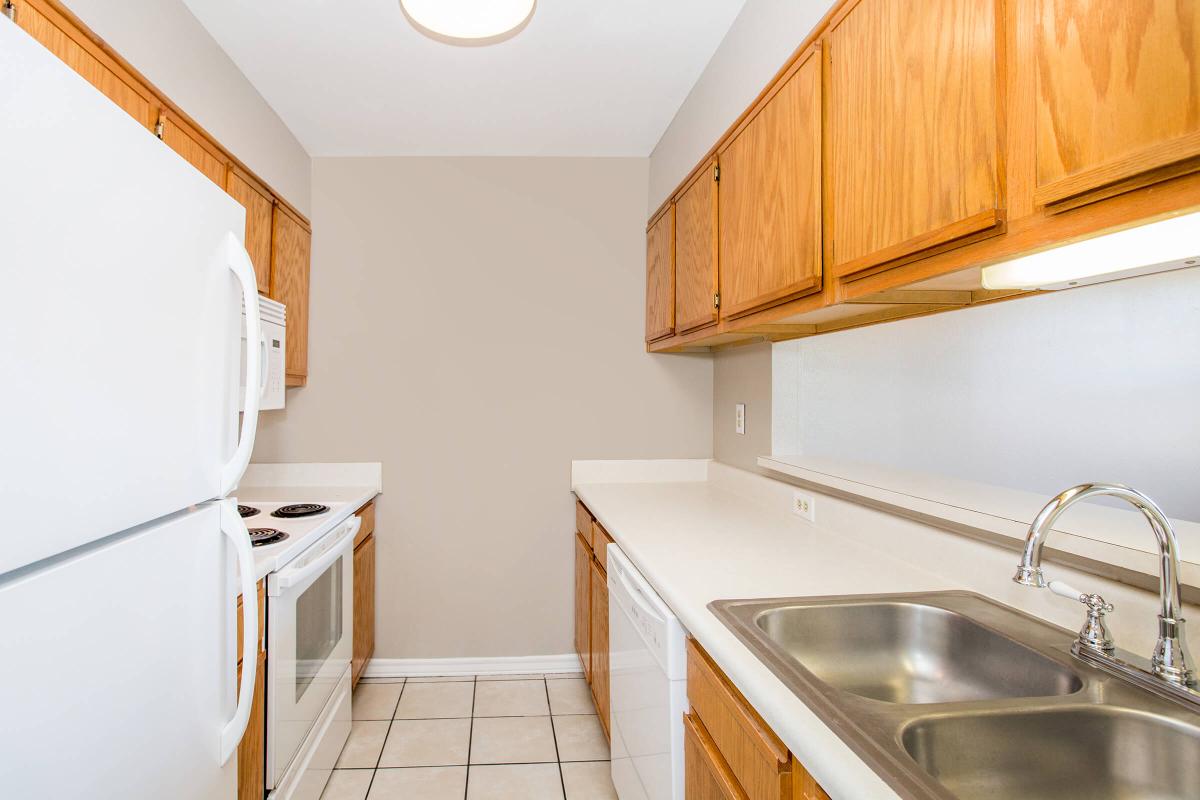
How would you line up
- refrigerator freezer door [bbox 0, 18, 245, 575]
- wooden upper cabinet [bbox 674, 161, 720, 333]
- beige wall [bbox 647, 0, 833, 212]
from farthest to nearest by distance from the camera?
1. wooden upper cabinet [bbox 674, 161, 720, 333]
2. beige wall [bbox 647, 0, 833, 212]
3. refrigerator freezer door [bbox 0, 18, 245, 575]

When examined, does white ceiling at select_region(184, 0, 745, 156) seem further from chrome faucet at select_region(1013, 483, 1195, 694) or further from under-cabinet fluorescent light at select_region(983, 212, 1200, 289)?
chrome faucet at select_region(1013, 483, 1195, 694)

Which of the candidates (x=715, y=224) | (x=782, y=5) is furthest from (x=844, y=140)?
(x=715, y=224)

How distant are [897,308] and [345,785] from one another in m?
2.29

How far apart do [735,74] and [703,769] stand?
6.19 feet

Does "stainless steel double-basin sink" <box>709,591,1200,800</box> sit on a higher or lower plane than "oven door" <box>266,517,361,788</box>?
higher

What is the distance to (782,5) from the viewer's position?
158cm

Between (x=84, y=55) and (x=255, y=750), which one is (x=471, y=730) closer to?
→ (x=255, y=750)

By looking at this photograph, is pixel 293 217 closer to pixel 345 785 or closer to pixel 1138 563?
pixel 345 785

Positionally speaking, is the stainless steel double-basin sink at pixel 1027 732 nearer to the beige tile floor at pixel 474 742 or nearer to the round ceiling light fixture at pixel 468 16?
the beige tile floor at pixel 474 742

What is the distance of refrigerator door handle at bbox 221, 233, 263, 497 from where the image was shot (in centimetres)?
104

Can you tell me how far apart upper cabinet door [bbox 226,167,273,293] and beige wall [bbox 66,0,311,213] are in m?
0.08

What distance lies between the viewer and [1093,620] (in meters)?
0.90

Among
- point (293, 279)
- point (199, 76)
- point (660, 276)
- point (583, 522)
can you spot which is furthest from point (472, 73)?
point (583, 522)

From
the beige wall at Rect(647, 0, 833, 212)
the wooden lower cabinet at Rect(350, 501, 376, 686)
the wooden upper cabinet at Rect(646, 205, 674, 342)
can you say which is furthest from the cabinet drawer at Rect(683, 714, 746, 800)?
the wooden lower cabinet at Rect(350, 501, 376, 686)
